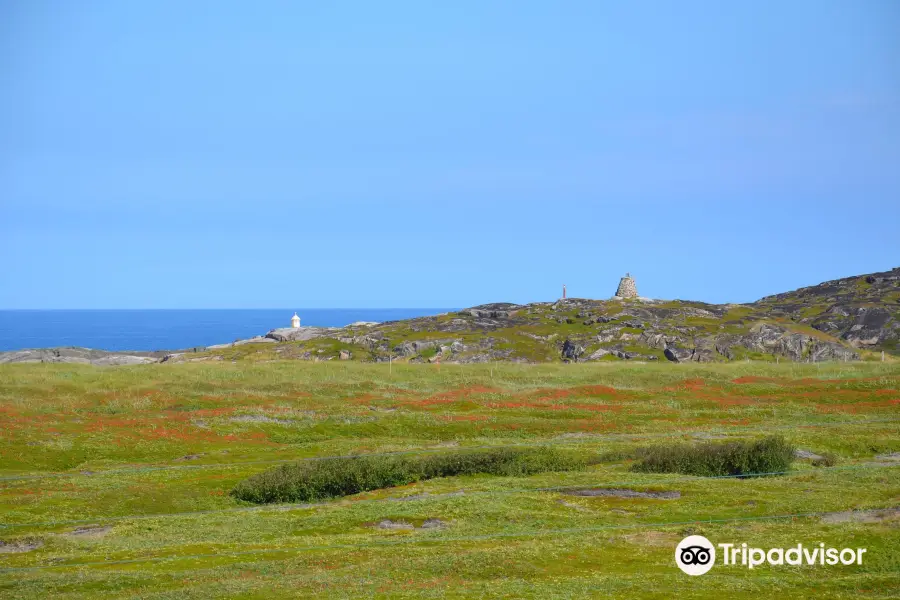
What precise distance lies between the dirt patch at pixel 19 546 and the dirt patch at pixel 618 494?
88.0 feet

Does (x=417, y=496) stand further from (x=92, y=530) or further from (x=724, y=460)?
(x=724, y=460)

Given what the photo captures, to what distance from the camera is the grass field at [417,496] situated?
101ft

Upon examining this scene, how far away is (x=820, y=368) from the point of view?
397 ft

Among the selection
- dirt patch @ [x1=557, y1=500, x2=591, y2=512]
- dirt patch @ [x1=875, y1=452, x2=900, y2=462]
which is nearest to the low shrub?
dirt patch @ [x1=875, y1=452, x2=900, y2=462]

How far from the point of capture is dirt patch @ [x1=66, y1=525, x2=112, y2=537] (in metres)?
41.6

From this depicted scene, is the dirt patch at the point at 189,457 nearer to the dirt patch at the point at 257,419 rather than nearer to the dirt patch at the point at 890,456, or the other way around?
the dirt patch at the point at 257,419

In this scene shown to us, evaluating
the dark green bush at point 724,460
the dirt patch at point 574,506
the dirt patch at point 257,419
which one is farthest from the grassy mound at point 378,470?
the dirt patch at point 257,419

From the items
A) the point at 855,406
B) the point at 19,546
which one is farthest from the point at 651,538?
the point at 855,406

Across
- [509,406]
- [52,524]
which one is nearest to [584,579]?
[52,524]

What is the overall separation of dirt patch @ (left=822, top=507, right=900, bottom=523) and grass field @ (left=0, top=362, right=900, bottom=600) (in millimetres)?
165

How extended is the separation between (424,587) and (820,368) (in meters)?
106

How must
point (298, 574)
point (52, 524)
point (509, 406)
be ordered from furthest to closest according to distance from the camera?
point (509, 406), point (52, 524), point (298, 574)

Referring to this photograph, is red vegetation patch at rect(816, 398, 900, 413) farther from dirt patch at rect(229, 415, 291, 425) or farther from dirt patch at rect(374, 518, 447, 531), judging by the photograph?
dirt patch at rect(374, 518, 447, 531)

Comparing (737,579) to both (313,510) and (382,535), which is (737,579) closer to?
(382,535)
